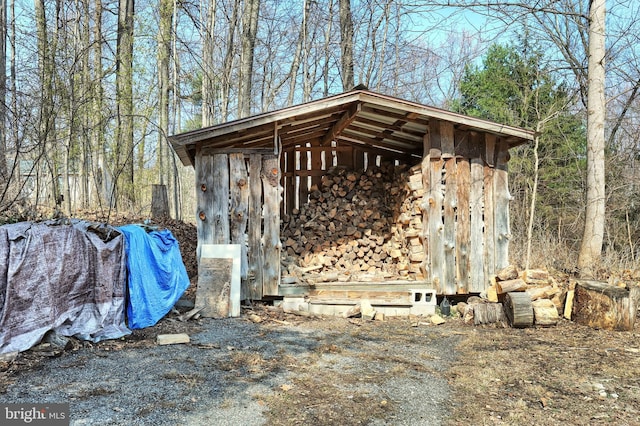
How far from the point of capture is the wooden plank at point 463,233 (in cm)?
625

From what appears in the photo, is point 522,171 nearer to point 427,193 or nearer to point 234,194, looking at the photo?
point 427,193

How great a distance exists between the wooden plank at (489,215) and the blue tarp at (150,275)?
4.28 meters

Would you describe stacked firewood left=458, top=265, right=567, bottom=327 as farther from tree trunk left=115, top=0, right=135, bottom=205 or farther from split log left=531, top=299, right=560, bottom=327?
tree trunk left=115, top=0, right=135, bottom=205

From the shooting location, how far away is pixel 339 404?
2965 mm

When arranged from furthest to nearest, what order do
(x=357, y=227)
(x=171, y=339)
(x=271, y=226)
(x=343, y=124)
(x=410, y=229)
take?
(x=357, y=227) → (x=410, y=229) → (x=343, y=124) → (x=271, y=226) → (x=171, y=339)

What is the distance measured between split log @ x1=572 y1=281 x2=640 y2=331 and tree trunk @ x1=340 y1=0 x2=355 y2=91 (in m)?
8.55

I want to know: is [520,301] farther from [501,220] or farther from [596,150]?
[596,150]

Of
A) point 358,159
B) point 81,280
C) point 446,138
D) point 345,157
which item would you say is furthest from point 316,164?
point 81,280

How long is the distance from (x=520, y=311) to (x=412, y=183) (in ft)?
8.12

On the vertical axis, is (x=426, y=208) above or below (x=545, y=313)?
above

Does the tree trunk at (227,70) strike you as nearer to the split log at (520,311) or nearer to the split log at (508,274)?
the split log at (508,274)

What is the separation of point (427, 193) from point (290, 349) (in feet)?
10.6

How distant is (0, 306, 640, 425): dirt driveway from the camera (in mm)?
2805

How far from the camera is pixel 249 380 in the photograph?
339 centimetres
